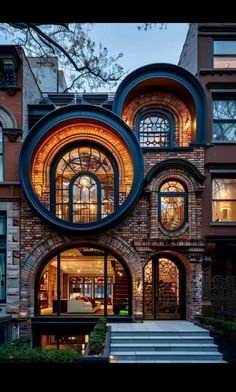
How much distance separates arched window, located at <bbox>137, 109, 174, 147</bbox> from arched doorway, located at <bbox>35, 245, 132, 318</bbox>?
14.9 feet

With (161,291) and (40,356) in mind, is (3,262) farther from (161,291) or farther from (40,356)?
(40,356)

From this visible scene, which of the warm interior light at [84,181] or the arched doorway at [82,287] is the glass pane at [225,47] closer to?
the warm interior light at [84,181]

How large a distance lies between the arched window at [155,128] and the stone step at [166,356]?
7.87 metres

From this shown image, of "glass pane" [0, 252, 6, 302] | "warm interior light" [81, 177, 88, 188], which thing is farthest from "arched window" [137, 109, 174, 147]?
"glass pane" [0, 252, 6, 302]

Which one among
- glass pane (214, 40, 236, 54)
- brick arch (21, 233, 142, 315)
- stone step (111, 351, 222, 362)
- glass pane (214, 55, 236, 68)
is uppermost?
glass pane (214, 40, 236, 54)

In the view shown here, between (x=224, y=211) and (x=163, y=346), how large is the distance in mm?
6099

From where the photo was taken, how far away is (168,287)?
15773mm

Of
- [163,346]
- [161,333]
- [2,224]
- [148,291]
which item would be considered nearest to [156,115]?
[148,291]

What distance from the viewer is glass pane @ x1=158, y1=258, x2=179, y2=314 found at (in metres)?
15.6

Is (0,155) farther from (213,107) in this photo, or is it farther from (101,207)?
(213,107)

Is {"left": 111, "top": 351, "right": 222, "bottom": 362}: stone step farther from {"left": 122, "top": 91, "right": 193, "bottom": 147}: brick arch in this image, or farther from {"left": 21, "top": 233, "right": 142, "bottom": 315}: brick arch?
{"left": 122, "top": 91, "right": 193, "bottom": 147}: brick arch

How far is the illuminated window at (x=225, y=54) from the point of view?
53.0 ft

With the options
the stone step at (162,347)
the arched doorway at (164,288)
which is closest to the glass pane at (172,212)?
the arched doorway at (164,288)
